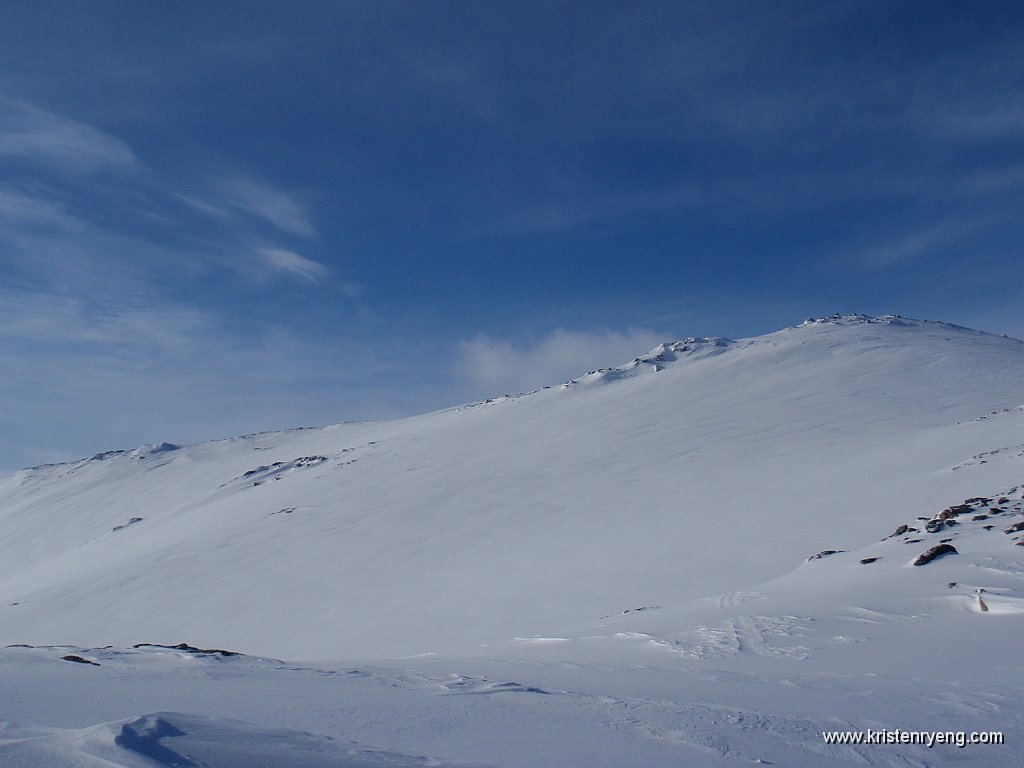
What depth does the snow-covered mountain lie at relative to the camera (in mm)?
5055

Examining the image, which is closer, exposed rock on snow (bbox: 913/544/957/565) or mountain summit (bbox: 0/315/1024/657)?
exposed rock on snow (bbox: 913/544/957/565)

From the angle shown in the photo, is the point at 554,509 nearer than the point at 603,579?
No

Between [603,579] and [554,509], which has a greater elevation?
[554,509]

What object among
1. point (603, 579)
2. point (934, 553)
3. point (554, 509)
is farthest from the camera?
point (554, 509)

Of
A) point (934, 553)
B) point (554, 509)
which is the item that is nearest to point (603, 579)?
point (934, 553)

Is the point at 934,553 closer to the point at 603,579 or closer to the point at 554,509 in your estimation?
the point at 603,579

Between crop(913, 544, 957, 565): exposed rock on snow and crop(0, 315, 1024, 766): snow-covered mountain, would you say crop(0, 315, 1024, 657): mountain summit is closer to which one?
crop(0, 315, 1024, 766): snow-covered mountain

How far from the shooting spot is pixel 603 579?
16.2 metres

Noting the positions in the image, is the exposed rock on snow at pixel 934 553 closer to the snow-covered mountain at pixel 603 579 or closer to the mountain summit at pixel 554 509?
the snow-covered mountain at pixel 603 579

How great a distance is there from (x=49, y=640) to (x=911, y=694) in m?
21.0

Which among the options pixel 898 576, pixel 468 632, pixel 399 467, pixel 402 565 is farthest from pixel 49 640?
pixel 898 576

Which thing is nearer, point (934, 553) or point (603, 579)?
point (934, 553)

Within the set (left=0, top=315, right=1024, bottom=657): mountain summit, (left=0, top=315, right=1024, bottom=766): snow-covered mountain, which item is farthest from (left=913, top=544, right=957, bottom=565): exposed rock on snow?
(left=0, top=315, right=1024, bottom=657): mountain summit

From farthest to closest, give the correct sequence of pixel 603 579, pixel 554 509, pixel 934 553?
pixel 554 509 < pixel 603 579 < pixel 934 553
